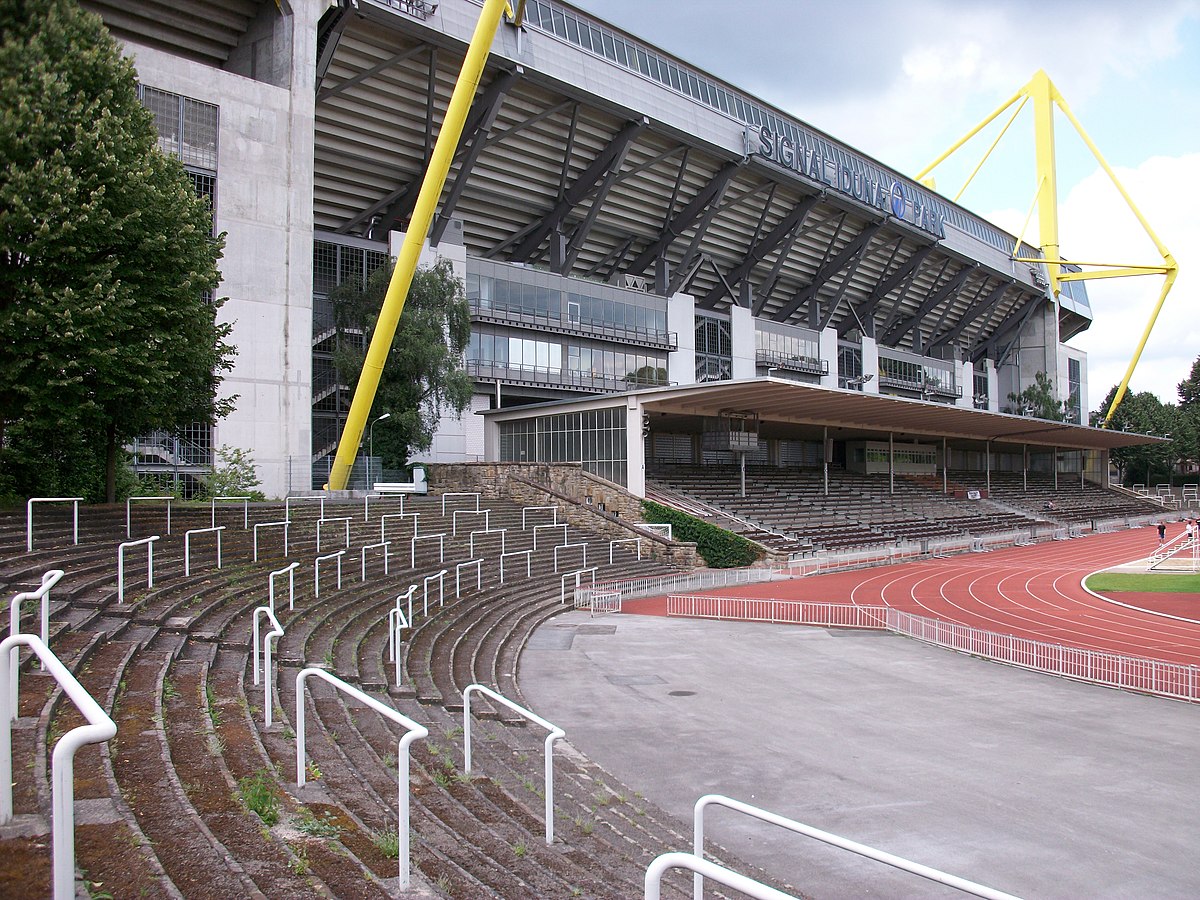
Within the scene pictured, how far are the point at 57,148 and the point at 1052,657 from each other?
2296 cm

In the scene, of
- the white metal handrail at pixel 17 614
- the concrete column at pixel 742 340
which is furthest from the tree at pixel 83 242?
the concrete column at pixel 742 340

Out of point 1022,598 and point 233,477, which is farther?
point 233,477

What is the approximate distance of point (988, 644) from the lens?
1950cm

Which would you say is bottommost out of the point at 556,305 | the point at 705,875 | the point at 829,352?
the point at 705,875

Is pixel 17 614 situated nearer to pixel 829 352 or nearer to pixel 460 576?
pixel 460 576

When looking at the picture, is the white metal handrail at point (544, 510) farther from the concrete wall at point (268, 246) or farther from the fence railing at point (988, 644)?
the fence railing at point (988, 644)

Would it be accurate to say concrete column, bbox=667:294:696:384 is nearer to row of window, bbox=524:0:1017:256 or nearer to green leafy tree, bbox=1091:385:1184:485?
row of window, bbox=524:0:1017:256

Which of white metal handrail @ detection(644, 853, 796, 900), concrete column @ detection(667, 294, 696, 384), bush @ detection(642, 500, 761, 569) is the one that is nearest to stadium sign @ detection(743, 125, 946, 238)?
concrete column @ detection(667, 294, 696, 384)

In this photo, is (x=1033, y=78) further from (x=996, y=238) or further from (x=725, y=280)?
(x=725, y=280)

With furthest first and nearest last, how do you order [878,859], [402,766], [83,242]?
[83,242]
[402,766]
[878,859]

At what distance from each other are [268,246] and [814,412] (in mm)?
29530

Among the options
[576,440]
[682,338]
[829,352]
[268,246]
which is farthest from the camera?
[829,352]

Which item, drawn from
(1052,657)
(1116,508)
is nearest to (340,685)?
(1052,657)

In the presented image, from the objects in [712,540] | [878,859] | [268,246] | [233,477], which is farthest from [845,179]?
[878,859]
